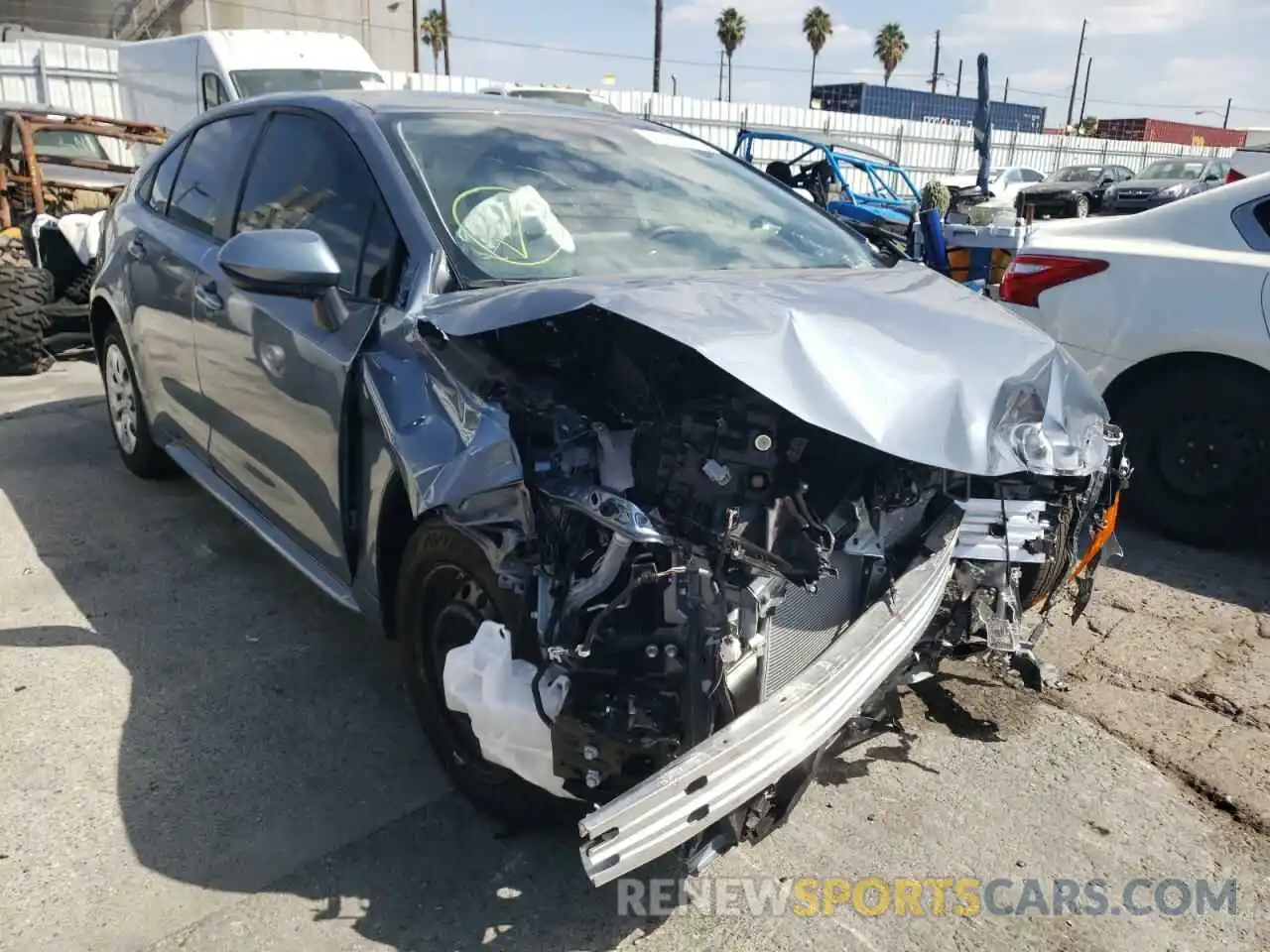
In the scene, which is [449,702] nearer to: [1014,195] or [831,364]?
[831,364]

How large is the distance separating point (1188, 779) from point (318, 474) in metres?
2.62

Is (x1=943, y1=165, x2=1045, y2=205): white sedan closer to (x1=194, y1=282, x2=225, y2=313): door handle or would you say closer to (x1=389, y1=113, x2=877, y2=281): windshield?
(x1=389, y1=113, x2=877, y2=281): windshield

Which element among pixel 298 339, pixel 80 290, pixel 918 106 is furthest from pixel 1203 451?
pixel 918 106

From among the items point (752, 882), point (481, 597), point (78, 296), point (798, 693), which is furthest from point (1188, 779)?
point (78, 296)

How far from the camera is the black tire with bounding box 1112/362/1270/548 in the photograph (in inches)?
165

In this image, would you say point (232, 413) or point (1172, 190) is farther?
point (1172, 190)

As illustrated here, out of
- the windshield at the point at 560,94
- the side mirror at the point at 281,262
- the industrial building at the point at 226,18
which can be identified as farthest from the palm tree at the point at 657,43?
the side mirror at the point at 281,262

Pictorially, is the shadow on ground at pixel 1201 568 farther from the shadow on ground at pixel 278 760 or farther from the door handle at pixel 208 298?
the door handle at pixel 208 298

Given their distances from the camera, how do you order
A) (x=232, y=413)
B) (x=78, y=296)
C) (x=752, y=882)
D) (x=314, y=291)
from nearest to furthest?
(x=752, y=882)
(x=314, y=291)
(x=232, y=413)
(x=78, y=296)

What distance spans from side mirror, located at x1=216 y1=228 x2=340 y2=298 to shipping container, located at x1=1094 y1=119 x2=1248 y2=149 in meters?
55.6

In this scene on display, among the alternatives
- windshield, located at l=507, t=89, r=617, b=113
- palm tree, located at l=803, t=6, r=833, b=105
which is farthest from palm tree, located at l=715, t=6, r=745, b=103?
windshield, located at l=507, t=89, r=617, b=113

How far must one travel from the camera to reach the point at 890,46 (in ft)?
216

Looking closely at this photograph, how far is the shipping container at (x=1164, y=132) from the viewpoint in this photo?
50.4m

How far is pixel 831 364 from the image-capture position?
6.75 feet
